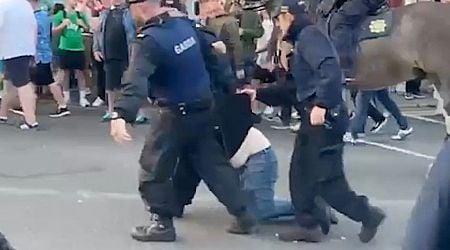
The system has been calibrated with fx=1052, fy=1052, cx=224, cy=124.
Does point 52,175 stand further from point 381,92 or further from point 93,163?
point 381,92

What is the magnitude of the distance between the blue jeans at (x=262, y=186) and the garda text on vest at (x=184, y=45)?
1.03 m

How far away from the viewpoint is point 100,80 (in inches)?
599

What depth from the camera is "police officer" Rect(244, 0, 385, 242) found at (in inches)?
255

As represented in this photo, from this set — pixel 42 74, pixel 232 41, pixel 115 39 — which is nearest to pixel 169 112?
pixel 232 41

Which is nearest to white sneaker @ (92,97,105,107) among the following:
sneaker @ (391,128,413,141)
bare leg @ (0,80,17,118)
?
Answer: bare leg @ (0,80,17,118)

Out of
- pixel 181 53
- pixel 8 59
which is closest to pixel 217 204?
pixel 181 53

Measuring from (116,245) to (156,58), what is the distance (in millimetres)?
1288

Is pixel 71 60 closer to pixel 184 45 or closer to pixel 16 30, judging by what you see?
pixel 16 30

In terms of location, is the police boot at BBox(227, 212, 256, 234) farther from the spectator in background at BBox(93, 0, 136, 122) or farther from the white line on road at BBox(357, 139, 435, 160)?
the spectator in background at BBox(93, 0, 136, 122)

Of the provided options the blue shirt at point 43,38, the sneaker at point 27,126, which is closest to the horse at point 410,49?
the sneaker at point 27,126

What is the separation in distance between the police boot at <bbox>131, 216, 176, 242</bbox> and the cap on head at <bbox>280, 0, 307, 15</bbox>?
1556 mm

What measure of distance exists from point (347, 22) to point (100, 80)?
667 centimetres

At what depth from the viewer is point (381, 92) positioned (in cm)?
1180

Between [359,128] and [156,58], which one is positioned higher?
[156,58]
